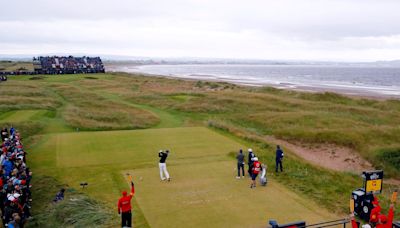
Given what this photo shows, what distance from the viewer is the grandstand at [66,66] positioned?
105 meters

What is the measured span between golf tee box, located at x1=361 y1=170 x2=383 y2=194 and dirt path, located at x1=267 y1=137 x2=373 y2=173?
11.4 m

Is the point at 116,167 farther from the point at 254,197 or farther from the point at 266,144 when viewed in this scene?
the point at 266,144

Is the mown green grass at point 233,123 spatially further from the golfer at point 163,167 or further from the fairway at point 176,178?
the golfer at point 163,167

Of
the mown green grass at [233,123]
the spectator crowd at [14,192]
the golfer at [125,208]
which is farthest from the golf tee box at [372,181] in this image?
the spectator crowd at [14,192]

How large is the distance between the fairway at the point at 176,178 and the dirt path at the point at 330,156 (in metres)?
6.17

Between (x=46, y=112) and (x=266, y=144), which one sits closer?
(x=266, y=144)

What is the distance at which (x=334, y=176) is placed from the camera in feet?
72.9

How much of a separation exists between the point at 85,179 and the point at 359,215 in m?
14.2

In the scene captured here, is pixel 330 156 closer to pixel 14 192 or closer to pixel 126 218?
pixel 126 218

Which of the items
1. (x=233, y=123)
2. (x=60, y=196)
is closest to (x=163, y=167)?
(x=60, y=196)

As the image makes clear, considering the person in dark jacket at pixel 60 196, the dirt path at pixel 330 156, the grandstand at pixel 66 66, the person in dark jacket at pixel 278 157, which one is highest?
the grandstand at pixel 66 66

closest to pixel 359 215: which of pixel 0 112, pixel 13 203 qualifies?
pixel 13 203

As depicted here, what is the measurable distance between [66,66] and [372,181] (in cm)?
10818

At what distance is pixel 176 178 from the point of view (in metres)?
20.4
